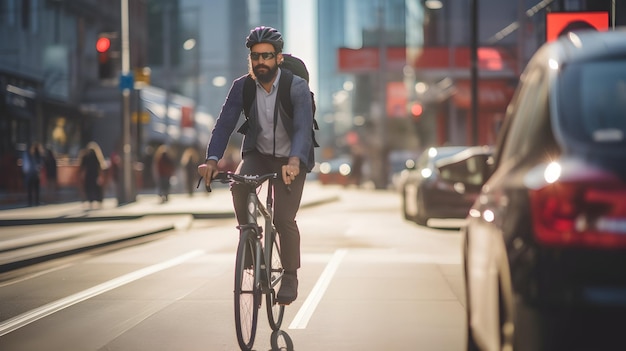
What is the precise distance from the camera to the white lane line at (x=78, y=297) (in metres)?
7.66

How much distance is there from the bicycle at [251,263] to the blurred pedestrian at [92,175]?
20.6 m

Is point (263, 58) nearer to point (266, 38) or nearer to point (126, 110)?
point (266, 38)

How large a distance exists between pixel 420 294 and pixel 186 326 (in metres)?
2.49

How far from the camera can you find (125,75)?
26641 mm

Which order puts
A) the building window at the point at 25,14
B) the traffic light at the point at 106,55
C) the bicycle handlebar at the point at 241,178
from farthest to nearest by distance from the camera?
the building window at the point at 25,14 → the traffic light at the point at 106,55 → the bicycle handlebar at the point at 241,178

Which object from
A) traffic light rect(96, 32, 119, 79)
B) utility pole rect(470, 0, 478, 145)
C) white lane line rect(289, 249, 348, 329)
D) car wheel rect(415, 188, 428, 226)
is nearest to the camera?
white lane line rect(289, 249, 348, 329)

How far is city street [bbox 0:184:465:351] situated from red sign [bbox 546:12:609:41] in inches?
123

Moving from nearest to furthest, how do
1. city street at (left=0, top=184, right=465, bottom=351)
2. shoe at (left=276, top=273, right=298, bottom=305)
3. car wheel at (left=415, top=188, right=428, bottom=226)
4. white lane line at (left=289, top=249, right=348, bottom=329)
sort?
shoe at (left=276, top=273, right=298, bottom=305) → city street at (left=0, top=184, right=465, bottom=351) → white lane line at (left=289, top=249, right=348, bottom=329) → car wheel at (left=415, top=188, right=428, bottom=226)

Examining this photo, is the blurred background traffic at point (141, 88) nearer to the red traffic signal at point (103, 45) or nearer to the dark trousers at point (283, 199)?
the red traffic signal at point (103, 45)

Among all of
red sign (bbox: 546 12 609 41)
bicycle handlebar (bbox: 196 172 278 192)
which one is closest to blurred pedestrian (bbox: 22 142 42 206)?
red sign (bbox: 546 12 609 41)

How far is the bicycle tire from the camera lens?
6.58m

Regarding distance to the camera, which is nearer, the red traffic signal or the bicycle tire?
the bicycle tire

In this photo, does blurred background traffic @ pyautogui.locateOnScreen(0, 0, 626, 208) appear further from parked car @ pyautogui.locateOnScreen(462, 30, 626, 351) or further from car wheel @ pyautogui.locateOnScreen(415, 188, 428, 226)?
parked car @ pyautogui.locateOnScreen(462, 30, 626, 351)

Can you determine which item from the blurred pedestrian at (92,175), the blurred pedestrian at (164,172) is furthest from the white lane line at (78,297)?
the blurred pedestrian at (164,172)
